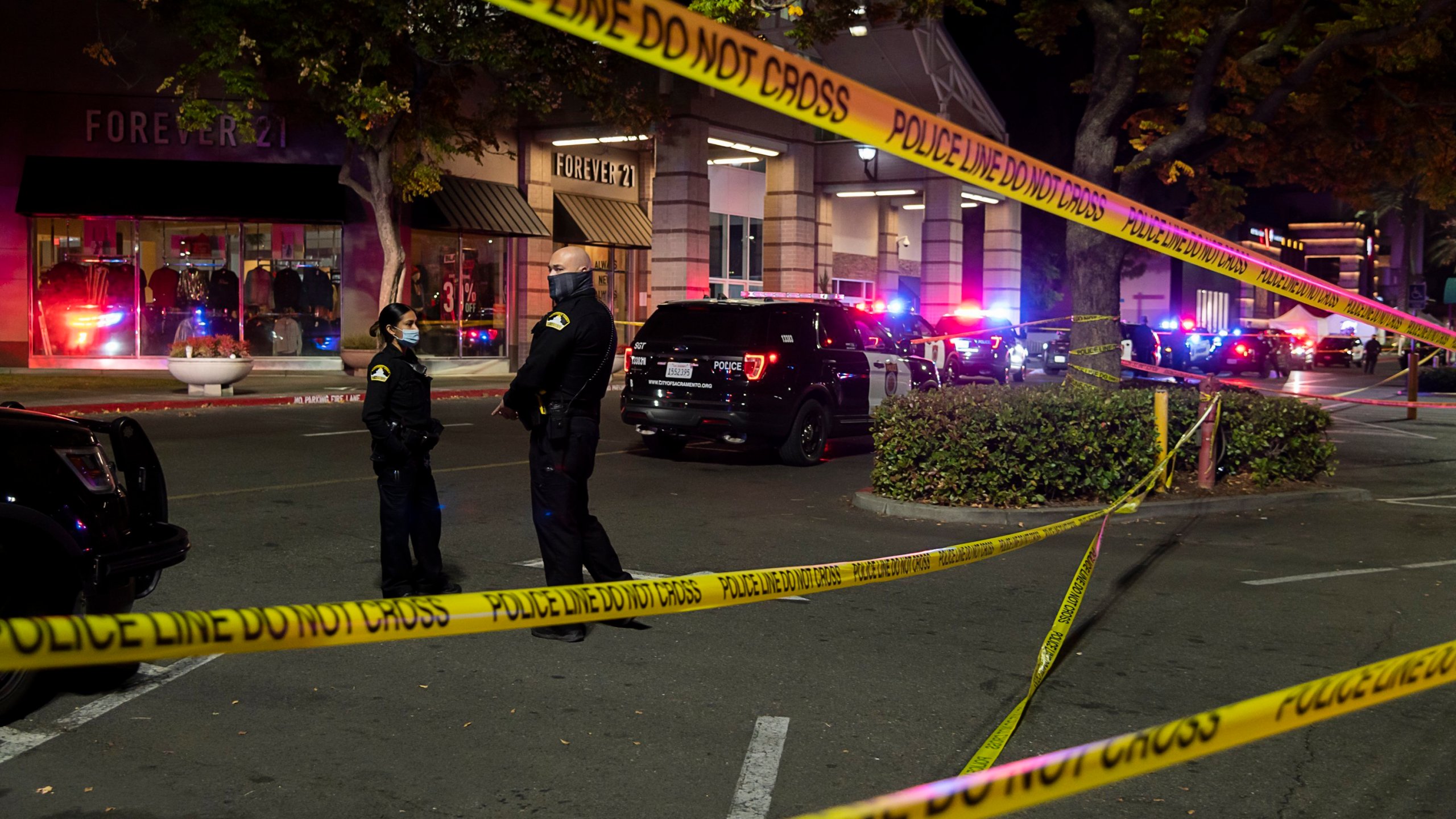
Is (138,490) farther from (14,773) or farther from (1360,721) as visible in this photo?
(1360,721)

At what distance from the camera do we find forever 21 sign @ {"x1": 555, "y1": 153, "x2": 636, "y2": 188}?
35.3 metres

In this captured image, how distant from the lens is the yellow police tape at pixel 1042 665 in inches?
186

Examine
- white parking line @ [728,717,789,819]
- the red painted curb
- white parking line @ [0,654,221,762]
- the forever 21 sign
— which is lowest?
white parking line @ [728,717,789,819]

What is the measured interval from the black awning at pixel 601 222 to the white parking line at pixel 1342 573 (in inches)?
1087

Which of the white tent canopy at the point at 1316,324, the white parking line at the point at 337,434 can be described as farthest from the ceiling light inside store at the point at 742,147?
the white tent canopy at the point at 1316,324

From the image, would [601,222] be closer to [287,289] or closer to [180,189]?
[287,289]

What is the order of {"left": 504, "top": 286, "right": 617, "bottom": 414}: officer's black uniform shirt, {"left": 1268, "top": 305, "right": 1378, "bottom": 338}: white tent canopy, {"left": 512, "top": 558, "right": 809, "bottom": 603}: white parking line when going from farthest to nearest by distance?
{"left": 1268, "top": 305, "right": 1378, "bottom": 338}: white tent canopy, {"left": 512, "top": 558, "right": 809, "bottom": 603}: white parking line, {"left": 504, "top": 286, "right": 617, "bottom": 414}: officer's black uniform shirt

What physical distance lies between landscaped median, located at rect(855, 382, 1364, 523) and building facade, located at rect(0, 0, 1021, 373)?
1958 cm

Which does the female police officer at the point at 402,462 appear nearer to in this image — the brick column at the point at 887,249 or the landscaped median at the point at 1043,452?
the landscaped median at the point at 1043,452

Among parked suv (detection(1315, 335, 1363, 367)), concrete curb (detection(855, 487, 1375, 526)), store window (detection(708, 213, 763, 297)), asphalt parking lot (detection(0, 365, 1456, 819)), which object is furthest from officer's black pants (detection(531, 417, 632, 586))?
parked suv (detection(1315, 335, 1363, 367))

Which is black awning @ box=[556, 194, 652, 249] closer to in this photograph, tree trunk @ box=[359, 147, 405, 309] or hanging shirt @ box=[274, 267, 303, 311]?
hanging shirt @ box=[274, 267, 303, 311]

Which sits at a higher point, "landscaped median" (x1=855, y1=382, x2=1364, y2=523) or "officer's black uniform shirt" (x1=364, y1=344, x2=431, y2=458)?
"officer's black uniform shirt" (x1=364, y1=344, x2=431, y2=458)

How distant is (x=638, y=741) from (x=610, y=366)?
2.60 m

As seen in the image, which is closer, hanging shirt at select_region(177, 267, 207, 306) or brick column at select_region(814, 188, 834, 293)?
hanging shirt at select_region(177, 267, 207, 306)
